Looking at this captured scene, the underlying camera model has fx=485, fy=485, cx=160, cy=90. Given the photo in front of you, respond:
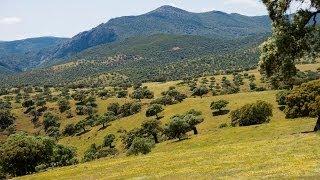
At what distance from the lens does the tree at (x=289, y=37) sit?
4778 centimetres

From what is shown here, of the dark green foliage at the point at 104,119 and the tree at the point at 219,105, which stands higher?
the tree at the point at 219,105

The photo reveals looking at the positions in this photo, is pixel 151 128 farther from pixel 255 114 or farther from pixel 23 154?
pixel 23 154

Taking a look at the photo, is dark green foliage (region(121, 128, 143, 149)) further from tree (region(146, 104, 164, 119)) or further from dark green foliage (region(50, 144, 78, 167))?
tree (region(146, 104, 164, 119))

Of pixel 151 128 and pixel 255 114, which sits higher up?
pixel 255 114

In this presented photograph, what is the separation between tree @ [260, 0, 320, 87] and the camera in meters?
47.8

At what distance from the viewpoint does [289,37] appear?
47.9 metres

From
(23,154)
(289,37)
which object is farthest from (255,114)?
(289,37)

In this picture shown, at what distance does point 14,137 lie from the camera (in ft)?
331

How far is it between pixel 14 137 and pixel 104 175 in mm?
58829

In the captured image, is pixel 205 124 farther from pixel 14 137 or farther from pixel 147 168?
pixel 147 168

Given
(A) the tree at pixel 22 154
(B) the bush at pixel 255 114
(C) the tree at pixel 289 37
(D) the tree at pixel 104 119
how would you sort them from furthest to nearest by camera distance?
(D) the tree at pixel 104 119
(B) the bush at pixel 255 114
(A) the tree at pixel 22 154
(C) the tree at pixel 289 37

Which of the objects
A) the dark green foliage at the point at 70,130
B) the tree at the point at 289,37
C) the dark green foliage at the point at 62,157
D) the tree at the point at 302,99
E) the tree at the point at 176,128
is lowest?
Result: the dark green foliage at the point at 70,130

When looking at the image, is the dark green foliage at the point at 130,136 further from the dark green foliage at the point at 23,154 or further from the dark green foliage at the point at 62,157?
the dark green foliage at the point at 23,154

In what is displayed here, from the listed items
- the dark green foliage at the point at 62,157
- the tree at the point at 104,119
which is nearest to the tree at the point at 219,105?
the tree at the point at 104,119
